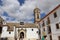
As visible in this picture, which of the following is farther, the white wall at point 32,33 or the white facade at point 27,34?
the white wall at point 32,33

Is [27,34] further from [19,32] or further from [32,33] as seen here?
[19,32]

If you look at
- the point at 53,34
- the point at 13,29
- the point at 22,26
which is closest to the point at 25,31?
the point at 22,26

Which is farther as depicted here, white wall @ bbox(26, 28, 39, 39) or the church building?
white wall @ bbox(26, 28, 39, 39)

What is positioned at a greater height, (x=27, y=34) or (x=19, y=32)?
(x=19, y=32)

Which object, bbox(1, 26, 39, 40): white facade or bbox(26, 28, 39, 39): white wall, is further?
bbox(26, 28, 39, 39): white wall

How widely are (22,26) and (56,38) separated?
17364 millimetres

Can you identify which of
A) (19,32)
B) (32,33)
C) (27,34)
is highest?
(19,32)

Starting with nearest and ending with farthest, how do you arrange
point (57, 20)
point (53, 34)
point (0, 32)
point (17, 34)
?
point (57, 20), point (53, 34), point (0, 32), point (17, 34)

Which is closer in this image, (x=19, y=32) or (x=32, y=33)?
(x=19, y=32)

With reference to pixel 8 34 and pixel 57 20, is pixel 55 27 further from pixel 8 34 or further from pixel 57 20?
pixel 8 34

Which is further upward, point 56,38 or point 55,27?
point 55,27

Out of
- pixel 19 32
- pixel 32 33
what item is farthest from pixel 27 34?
pixel 19 32

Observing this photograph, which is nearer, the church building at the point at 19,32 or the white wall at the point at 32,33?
the church building at the point at 19,32

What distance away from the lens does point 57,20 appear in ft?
68.8
